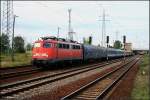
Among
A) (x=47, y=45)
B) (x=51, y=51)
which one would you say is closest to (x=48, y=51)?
(x=51, y=51)

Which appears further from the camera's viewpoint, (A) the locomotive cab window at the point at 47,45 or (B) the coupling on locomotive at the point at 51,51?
(A) the locomotive cab window at the point at 47,45

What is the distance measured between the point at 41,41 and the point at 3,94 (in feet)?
54.6

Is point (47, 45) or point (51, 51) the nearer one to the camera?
point (51, 51)

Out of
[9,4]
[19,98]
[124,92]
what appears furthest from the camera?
[9,4]

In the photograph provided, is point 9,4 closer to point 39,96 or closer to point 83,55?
point 83,55

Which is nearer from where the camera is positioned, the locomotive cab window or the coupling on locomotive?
the coupling on locomotive

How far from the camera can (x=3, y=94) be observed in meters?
14.2

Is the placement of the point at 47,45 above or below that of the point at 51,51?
above

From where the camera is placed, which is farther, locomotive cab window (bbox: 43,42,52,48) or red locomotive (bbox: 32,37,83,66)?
locomotive cab window (bbox: 43,42,52,48)

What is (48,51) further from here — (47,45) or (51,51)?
(47,45)

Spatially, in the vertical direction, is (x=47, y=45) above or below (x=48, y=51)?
above

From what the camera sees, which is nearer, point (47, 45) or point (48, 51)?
point (48, 51)

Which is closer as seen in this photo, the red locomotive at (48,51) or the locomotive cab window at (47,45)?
the red locomotive at (48,51)

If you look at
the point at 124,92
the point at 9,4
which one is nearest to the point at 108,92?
the point at 124,92
